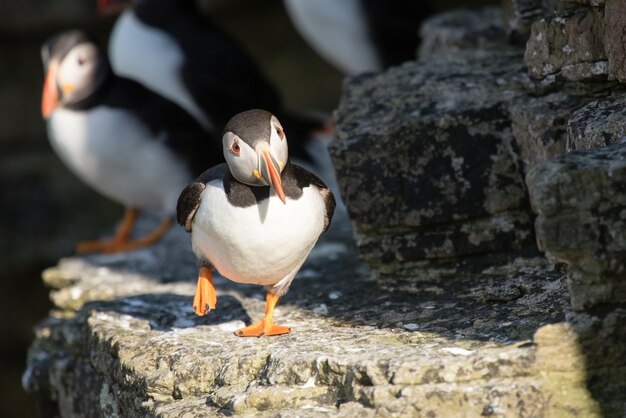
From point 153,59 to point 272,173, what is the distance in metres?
3.56

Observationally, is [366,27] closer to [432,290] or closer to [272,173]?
[432,290]

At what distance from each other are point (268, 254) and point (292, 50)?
6.38 metres

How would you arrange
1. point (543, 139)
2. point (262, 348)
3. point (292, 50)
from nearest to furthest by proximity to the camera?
1. point (262, 348)
2. point (543, 139)
3. point (292, 50)

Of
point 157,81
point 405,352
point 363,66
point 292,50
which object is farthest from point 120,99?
point 292,50

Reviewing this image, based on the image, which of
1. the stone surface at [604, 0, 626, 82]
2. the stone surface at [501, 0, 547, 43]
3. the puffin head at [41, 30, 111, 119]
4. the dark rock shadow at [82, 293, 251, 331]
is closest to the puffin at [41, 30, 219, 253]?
the puffin head at [41, 30, 111, 119]

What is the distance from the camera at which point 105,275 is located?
5.14 m

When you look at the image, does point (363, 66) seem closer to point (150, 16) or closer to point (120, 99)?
point (150, 16)

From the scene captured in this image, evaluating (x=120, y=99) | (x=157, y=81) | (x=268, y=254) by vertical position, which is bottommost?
(x=268, y=254)

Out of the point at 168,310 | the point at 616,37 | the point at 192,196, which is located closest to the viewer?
the point at 616,37

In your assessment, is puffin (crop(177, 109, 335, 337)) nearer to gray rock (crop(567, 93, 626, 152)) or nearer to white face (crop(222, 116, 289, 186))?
white face (crop(222, 116, 289, 186))

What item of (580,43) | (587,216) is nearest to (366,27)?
(580,43)

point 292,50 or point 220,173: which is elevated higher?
point 292,50

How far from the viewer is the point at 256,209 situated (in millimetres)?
3256

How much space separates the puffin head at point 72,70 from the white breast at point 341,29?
5.46 feet
